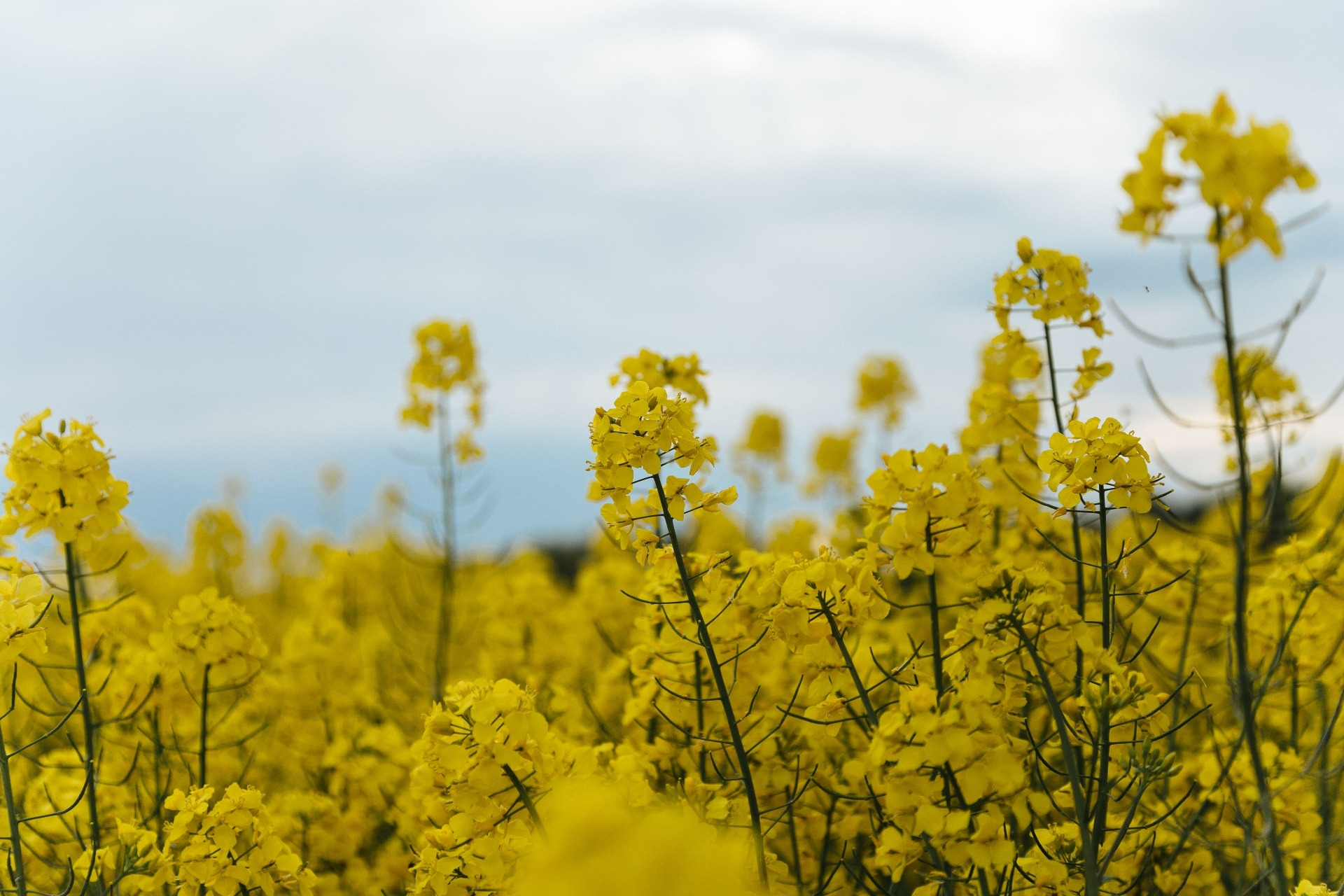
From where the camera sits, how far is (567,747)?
7.35 ft

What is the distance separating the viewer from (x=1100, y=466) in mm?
2119

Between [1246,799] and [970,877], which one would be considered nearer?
[970,877]

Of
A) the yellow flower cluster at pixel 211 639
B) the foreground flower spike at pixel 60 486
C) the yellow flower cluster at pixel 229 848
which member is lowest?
the yellow flower cluster at pixel 229 848

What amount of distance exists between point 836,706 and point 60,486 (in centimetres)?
206

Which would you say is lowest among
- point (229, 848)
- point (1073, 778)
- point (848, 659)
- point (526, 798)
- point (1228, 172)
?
point (229, 848)

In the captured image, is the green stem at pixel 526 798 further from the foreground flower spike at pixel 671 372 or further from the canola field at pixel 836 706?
the foreground flower spike at pixel 671 372

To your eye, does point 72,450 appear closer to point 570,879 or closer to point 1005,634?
point 570,879

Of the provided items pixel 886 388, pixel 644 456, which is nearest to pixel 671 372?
pixel 644 456

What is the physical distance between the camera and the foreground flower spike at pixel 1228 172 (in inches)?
59.2

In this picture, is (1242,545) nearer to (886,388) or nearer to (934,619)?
(934,619)

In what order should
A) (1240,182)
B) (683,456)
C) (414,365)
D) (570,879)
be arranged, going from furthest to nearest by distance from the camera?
(414,365) → (683,456) → (1240,182) → (570,879)

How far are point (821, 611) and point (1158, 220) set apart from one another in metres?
0.98

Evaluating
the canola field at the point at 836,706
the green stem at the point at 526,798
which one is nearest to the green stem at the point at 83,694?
the canola field at the point at 836,706

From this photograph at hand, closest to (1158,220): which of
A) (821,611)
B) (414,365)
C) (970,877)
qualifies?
(821,611)
